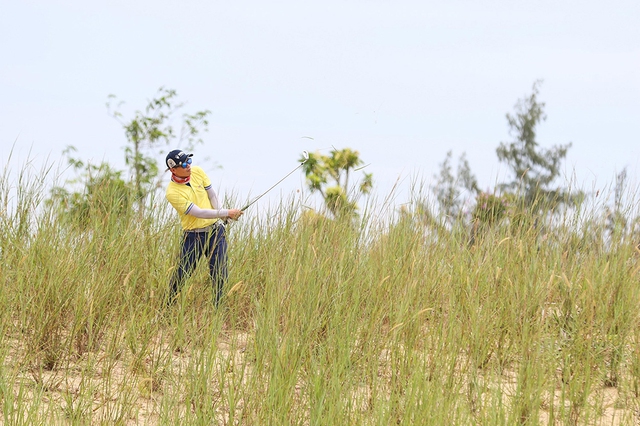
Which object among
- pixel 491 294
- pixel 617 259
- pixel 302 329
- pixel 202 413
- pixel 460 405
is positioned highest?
pixel 617 259

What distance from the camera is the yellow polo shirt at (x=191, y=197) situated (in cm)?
593

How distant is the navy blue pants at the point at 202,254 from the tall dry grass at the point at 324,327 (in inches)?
4.7

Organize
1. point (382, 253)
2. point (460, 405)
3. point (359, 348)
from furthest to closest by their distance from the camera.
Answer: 1. point (382, 253)
2. point (359, 348)
3. point (460, 405)

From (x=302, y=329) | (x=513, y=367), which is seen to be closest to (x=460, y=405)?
(x=302, y=329)

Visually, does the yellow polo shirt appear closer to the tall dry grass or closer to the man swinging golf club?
the man swinging golf club

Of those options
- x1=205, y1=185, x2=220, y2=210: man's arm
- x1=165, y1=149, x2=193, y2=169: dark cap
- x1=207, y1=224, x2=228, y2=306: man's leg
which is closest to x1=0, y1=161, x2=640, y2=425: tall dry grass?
x1=207, y1=224, x2=228, y2=306: man's leg

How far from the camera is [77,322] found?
4621 millimetres

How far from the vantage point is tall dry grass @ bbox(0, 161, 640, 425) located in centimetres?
362

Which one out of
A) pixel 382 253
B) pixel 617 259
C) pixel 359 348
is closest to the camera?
A: pixel 359 348

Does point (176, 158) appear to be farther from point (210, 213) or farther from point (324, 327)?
point (324, 327)

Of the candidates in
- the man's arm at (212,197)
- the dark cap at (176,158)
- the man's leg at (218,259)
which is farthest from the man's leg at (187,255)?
the dark cap at (176,158)

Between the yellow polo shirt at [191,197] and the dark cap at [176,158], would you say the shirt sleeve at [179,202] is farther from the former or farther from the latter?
the dark cap at [176,158]

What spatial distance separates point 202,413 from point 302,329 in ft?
2.23

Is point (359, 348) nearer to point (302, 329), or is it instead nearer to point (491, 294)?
point (302, 329)
